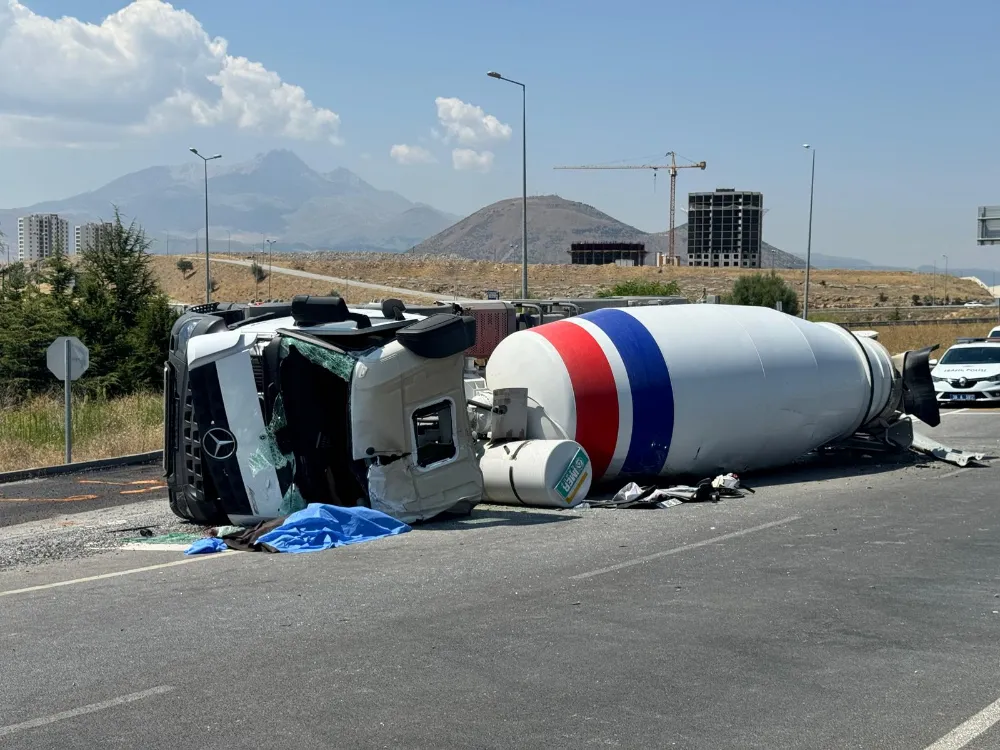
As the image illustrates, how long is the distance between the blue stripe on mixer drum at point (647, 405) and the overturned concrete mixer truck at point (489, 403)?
0.8 inches

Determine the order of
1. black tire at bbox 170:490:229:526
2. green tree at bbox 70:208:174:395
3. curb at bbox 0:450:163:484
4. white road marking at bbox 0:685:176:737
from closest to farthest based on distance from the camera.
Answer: white road marking at bbox 0:685:176:737
black tire at bbox 170:490:229:526
curb at bbox 0:450:163:484
green tree at bbox 70:208:174:395

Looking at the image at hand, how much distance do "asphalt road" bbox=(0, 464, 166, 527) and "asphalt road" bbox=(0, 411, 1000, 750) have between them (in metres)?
4.15

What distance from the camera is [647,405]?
47.6 feet

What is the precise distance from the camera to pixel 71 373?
62.3 ft

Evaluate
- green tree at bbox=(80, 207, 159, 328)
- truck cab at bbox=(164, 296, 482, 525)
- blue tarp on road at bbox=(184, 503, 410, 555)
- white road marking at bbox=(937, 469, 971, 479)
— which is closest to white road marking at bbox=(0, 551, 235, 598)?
blue tarp on road at bbox=(184, 503, 410, 555)

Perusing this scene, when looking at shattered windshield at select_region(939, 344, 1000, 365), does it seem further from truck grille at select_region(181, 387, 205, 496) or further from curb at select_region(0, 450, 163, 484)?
truck grille at select_region(181, 387, 205, 496)

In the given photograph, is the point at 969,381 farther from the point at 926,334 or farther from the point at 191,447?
the point at 926,334

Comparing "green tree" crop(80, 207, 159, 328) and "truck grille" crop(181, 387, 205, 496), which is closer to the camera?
"truck grille" crop(181, 387, 205, 496)

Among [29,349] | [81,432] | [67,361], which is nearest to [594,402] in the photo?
[67,361]

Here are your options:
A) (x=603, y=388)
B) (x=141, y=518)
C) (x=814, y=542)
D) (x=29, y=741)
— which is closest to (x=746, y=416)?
(x=603, y=388)

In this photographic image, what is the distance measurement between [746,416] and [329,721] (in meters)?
10.1

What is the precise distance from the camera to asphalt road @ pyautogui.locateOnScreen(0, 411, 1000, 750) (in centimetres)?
597

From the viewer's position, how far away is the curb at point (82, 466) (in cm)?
1753

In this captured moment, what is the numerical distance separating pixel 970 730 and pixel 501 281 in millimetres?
109195
